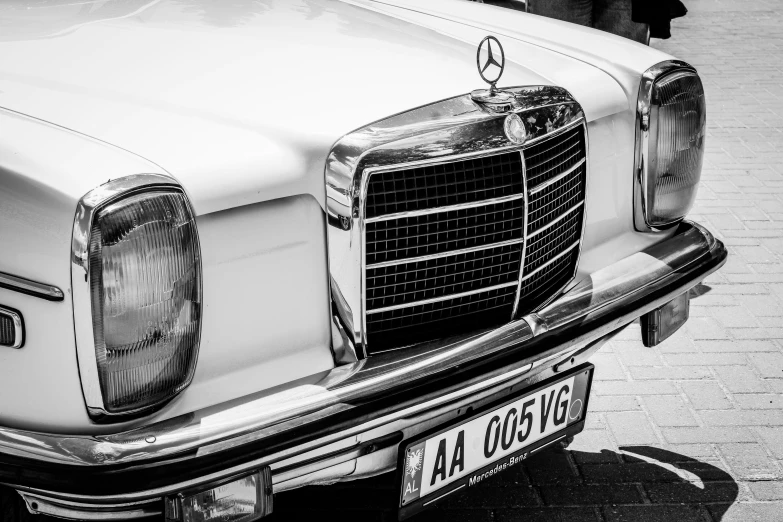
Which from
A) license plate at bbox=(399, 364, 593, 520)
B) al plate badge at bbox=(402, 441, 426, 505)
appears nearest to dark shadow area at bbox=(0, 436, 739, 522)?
license plate at bbox=(399, 364, 593, 520)

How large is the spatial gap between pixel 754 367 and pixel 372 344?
195cm

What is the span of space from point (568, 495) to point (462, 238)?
1.01 meters

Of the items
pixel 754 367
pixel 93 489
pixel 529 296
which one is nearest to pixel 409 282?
pixel 529 296

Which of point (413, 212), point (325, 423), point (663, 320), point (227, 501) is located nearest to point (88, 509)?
point (227, 501)

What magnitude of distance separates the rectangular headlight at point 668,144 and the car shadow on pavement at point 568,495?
0.75 meters

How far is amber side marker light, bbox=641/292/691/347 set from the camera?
103 inches

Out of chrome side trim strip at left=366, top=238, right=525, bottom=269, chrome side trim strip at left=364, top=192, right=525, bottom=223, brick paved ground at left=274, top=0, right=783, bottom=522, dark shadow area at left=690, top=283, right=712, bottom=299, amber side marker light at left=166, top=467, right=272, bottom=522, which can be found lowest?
dark shadow area at left=690, top=283, right=712, bottom=299

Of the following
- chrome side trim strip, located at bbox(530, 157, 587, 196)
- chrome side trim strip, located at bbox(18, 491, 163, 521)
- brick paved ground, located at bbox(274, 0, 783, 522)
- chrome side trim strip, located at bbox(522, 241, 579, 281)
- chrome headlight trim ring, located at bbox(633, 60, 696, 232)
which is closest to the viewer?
chrome side trim strip, located at bbox(18, 491, 163, 521)

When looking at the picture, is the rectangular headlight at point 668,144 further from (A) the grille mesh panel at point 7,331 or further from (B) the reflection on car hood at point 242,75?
(A) the grille mesh panel at point 7,331

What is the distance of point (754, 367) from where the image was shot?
3.46 meters

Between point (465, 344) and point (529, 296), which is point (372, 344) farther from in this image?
point (529, 296)

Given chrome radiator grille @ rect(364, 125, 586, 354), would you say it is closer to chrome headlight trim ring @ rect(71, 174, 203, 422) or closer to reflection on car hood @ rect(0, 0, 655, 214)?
reflection on car hood @ rect(0, 0, 655, 214)

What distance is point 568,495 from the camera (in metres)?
2.74

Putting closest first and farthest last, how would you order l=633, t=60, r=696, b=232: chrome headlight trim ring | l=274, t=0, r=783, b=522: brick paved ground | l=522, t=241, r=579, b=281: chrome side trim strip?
1. l=522, t=241, r=579, b=281: chrome side trim strip
2. l=633, t=60, r=696, b=232: chrome headlight trim ring
3. l=274, t=0, r=783, b=522: brick paved ground
